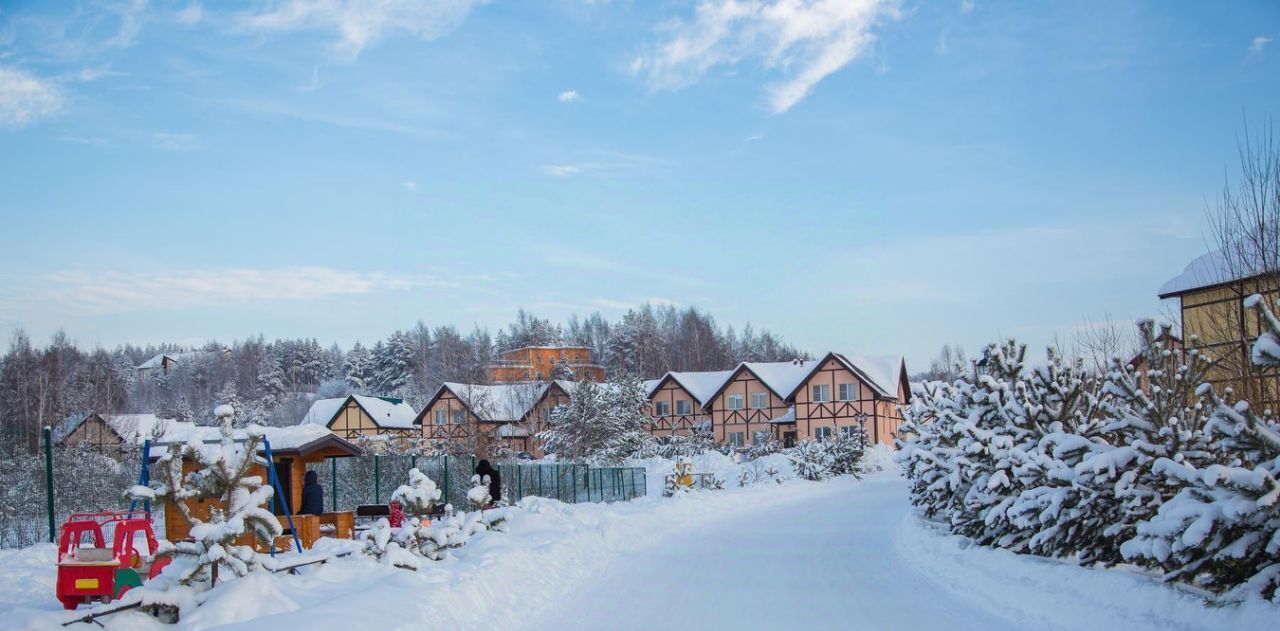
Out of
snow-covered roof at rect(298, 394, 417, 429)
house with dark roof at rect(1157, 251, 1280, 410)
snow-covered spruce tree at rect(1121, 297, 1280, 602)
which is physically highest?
house with dark roof at rect(1157, 251, 1280, 410)

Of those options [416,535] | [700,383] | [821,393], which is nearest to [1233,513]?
[416,535]

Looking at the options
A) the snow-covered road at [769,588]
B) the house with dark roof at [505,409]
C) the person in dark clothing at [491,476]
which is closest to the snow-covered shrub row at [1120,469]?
the snow-covered road at [769,588]

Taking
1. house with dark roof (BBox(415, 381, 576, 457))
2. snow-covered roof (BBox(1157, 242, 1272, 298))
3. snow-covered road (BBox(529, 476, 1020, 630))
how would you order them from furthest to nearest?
house with dark roof (BBox(415, 381, 576, 457))
snow-covered roof (BBox(1157, 242, 1272, 298))
snow-covered road (BBox(529, 476, 1020, 630))

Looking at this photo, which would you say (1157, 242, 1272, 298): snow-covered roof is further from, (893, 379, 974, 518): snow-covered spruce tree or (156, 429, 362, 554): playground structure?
(156, 429, 362, 554): playground structure

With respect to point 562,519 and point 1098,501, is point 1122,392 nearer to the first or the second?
point 1098,501

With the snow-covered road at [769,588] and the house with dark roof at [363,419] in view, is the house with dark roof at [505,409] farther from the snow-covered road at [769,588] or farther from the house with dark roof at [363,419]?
the snow-covered road at [769,588]

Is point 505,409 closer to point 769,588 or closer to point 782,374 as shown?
point 782,374

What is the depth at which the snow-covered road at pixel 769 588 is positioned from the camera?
35.7 ft

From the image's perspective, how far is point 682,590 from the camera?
43.2 feet

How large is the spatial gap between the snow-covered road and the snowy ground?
0.03m

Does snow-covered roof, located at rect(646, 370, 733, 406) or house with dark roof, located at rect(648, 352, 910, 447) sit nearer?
house with dark roof, located at rect(648, 352, 910, 447)

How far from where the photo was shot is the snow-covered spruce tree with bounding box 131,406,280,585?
9258 mm

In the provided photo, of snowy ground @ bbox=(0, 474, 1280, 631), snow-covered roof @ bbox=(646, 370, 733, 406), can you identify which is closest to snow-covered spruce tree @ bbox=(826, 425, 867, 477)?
snow-covered roof @ bbox=(646, 370, 733, 406)

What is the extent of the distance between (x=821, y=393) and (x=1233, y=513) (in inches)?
2174
